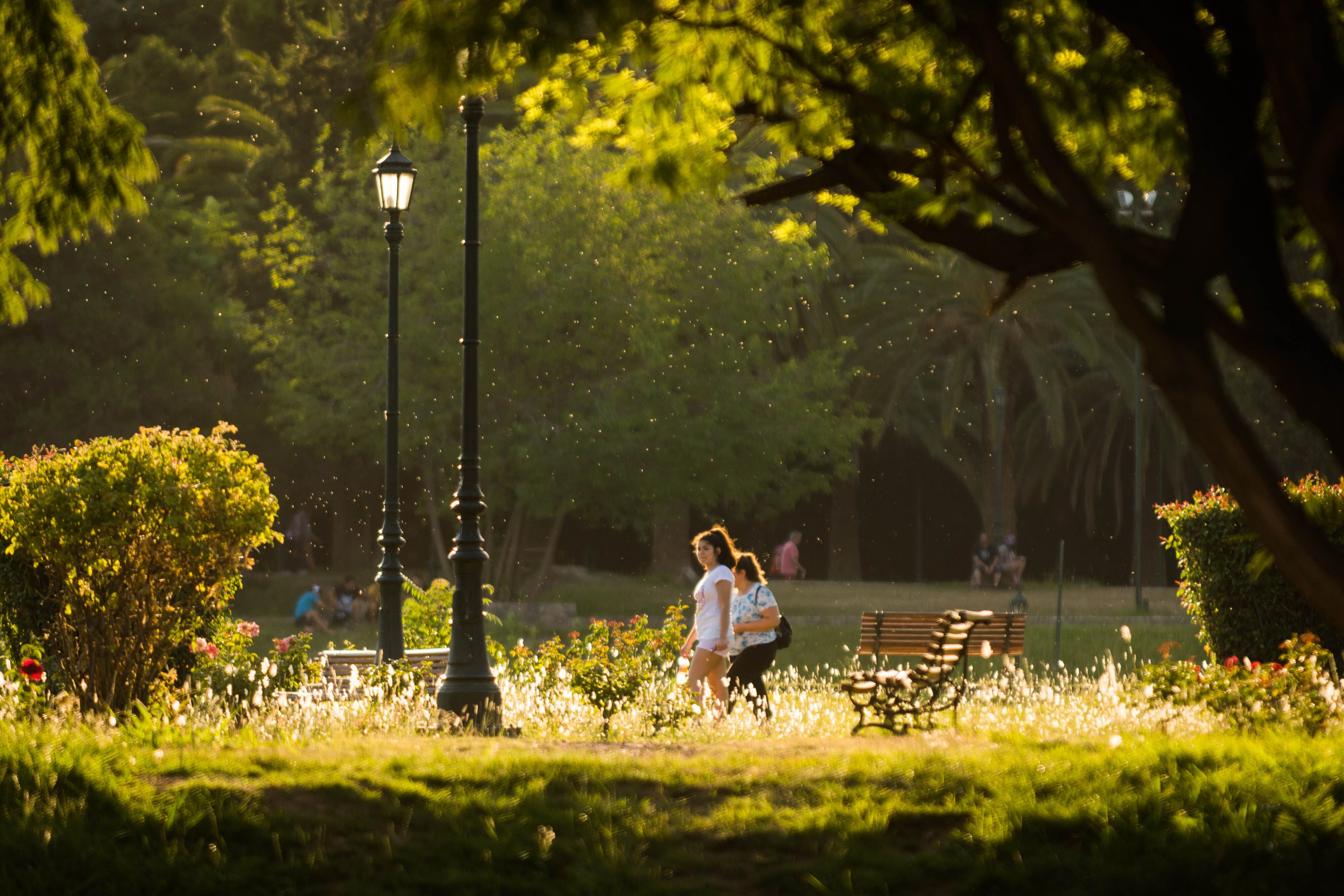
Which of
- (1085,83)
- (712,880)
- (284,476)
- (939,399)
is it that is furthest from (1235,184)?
(939,399)

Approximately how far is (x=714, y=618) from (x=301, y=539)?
1134 inches

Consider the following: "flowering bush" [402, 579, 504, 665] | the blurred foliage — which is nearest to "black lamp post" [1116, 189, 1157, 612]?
the blurred foliage

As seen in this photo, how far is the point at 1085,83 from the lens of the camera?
29.0ft

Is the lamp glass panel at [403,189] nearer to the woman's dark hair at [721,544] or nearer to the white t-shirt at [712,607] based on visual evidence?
the woman's dark hair at [721,544]

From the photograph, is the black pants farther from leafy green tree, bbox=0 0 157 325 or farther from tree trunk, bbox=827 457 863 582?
tree trunk, bbox=827 457 863 582

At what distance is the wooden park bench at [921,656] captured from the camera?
11211 mm

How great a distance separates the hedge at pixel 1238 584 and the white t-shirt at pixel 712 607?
436cm

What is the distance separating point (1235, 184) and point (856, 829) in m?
3.57

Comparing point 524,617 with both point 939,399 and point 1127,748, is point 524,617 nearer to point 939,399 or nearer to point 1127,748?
point 939,399

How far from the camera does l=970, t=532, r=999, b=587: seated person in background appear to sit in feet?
128

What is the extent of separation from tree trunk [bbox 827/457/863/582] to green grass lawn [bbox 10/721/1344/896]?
34594 millimetres

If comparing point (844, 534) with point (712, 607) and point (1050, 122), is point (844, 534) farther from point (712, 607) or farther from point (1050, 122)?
point (1050, 122)

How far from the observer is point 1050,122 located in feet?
29.6

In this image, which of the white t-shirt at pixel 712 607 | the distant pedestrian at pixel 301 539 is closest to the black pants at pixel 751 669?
the white t-shirt at pixel 712 607
